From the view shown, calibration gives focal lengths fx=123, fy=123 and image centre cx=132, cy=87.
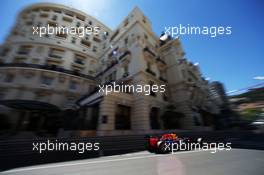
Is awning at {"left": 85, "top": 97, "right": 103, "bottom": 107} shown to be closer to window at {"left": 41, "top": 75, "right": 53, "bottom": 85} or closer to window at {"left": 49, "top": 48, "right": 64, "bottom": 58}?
window at {"left": 41, "top": 75, "right": 53, "bottom": 85}

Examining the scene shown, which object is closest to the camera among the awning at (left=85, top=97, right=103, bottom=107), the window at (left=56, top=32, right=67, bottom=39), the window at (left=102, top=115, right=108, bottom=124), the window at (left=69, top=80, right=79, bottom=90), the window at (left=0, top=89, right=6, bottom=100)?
the window at (left=102, top=115, right=108, bottom=124)

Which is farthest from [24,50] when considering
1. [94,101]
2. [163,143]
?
[163,143]

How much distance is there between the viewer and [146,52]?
19016mm

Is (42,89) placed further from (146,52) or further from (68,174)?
(68,174)

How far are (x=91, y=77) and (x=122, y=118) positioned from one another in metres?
14.6

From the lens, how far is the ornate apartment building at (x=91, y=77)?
14.9 metres

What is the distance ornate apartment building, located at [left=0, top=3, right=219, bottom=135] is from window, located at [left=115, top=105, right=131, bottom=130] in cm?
6

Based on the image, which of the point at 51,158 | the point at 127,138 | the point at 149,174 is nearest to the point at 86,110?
the point at 127,138

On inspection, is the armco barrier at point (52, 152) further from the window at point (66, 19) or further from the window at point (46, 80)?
the window at point (66, 19)

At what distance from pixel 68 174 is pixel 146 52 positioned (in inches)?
697

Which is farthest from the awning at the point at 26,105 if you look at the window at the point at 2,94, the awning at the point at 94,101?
the window at the point at 2,94

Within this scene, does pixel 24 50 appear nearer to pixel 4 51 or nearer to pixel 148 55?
pixel 4 51

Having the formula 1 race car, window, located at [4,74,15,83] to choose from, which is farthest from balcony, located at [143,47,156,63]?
window, located at [4,74,15,83]

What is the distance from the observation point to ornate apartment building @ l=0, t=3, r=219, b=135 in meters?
14.9
